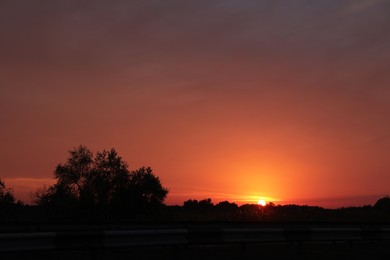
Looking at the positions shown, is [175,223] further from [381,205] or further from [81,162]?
[381,205]

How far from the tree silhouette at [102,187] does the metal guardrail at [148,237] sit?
94.2 feet

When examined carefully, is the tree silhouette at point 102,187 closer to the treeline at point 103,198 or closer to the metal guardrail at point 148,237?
the treeline at point 103,198

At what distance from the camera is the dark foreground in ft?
31.4

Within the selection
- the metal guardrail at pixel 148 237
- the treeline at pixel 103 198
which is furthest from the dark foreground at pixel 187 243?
the treeline at pixel 103 198

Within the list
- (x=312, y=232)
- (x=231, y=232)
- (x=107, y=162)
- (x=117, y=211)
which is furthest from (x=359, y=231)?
(x=107, y=162)

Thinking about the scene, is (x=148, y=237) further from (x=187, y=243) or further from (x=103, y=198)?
(x=103, y=198)

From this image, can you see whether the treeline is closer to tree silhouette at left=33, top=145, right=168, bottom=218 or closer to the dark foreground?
tree silhouette at left=33, top=145, right=168, bottom=218

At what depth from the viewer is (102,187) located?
4241 centimetres

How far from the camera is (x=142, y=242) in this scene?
1043cm

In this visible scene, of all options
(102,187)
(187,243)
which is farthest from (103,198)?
(187,243)

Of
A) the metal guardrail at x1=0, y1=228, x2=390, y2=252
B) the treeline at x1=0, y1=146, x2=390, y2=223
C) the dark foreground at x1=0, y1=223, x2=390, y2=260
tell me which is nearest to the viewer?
the metal guardrail at x1=0, y1=228, x2=390, y2=252

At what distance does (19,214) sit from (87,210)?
6466 millimetres

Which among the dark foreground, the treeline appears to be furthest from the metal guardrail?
the treeline

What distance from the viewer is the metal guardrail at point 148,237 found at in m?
9.19
